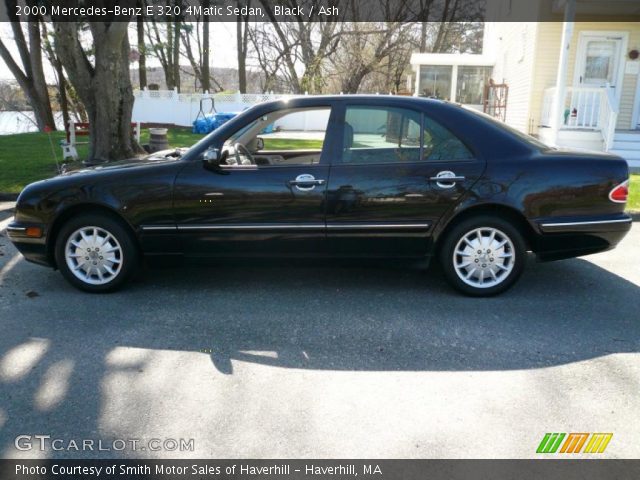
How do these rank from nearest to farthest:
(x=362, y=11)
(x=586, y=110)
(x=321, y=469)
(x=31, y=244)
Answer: (x=321, y=469) < (x=31, y=244) < (x=586, y=110) < (x=362, y=11)

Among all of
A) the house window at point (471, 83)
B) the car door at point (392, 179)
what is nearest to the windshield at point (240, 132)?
the car door at point (392, 179)

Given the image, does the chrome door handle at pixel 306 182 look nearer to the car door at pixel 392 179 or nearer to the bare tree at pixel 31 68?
the car door at pixel 392 179

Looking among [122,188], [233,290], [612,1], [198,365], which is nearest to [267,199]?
[233,290]

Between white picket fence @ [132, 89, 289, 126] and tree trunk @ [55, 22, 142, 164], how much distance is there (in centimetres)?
1497

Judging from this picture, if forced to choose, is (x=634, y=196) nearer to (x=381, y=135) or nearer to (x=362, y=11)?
(x=381, y=135)

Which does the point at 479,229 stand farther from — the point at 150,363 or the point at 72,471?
the point at 72,471

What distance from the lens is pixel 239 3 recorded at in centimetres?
3183

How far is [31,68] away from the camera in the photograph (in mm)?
24312

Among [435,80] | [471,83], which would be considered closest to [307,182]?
[435,80]

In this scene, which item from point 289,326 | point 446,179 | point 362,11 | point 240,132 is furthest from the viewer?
point 362,11

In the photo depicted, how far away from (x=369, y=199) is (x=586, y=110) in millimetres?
11434

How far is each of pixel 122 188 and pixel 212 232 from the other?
0.83 m

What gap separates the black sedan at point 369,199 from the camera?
172 inches

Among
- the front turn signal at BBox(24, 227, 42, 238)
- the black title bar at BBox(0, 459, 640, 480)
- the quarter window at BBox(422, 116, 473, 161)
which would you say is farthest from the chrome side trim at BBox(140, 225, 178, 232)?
the black title bar at BBox(0, 459, 640, 480)
